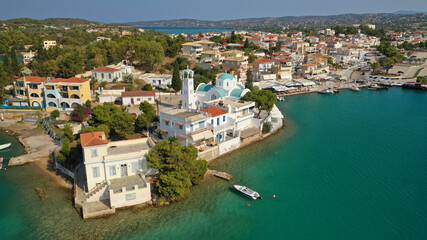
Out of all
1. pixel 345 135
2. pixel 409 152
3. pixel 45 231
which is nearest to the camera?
pixel 45 231

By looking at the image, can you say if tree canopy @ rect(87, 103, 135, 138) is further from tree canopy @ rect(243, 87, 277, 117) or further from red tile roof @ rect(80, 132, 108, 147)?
tree canopy @ rect(243, 87, 277, 117)

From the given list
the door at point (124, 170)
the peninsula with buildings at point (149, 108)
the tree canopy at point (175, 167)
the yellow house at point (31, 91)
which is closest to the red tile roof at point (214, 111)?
the peninsula with buildings at point (149, 108)

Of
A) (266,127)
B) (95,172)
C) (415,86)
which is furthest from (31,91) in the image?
(415,86)

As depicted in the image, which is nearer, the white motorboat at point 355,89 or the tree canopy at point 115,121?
the tree canopy at point 115,121

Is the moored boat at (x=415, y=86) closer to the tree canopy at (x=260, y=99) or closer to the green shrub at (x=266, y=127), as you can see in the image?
the tree canopy at (x=260, y=99)

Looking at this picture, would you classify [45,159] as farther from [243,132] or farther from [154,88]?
[154,88]

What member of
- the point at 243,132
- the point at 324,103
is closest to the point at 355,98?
the point at 324,103

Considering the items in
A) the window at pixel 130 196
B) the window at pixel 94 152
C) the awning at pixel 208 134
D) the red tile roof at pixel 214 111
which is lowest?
the window at pixel 130 196
